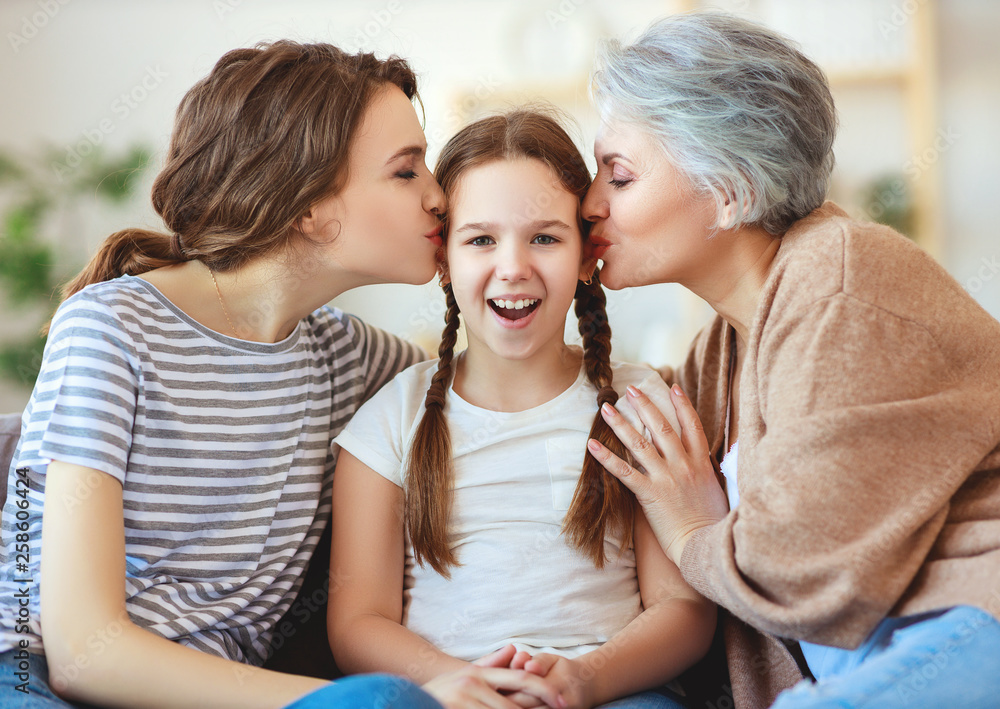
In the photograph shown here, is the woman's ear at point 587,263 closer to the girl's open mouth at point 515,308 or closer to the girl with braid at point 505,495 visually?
the girl with braid at point 505,495

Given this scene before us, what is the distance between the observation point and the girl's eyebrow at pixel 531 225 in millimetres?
1307

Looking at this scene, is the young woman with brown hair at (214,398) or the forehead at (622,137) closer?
the young woman with brown hair at (214,398)

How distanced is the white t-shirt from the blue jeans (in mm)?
378

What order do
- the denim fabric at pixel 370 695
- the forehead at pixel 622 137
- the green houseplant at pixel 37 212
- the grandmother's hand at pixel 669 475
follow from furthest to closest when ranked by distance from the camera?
the green houseplant at pixel 37 212 → the forehead at pixel 622 137 → the grandmother's hand at pixel 669 475 → the denim fabric at pixel 370 695

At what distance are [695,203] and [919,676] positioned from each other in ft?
2.37

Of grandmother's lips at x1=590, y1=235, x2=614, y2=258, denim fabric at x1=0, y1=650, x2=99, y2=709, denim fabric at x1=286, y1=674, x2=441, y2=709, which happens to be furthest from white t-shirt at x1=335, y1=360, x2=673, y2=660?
denim fabric at x1=0, y1=650, x2=99, y2=709

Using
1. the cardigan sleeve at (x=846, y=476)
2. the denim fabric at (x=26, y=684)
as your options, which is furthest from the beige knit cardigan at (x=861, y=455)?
the denim fabric at (x=26, y=684)

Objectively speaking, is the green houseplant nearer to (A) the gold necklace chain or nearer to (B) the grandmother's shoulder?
(A) the gold necklace chain

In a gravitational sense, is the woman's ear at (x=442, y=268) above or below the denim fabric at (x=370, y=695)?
above

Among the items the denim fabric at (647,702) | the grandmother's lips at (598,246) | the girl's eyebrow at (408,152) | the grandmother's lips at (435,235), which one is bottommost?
the denim fabric at (647,702)

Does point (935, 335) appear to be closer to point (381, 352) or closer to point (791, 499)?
point (791, 499)

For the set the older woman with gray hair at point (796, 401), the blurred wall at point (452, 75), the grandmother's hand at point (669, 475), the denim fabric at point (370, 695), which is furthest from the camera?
the blurred wall at point (452, 75)

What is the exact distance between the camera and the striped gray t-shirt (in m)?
1.12

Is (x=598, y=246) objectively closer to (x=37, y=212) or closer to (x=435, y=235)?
(x=435, y=235)
